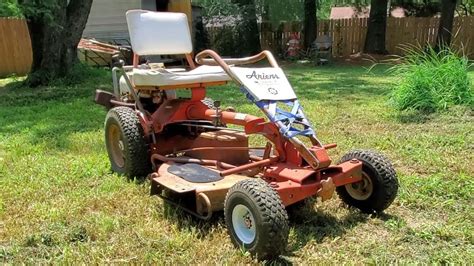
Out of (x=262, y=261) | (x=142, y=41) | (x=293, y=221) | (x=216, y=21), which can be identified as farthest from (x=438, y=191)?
(x=216, y=21)

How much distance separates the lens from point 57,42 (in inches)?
412

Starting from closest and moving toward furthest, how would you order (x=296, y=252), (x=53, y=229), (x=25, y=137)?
(x=296, y=252), (x=53, y=229), (x=25, y=137)

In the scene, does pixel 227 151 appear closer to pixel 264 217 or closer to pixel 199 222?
pixel 199 222

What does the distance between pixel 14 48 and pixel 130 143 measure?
12603 mm

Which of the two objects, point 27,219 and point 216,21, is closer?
point 27,219

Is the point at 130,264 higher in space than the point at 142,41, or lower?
lower

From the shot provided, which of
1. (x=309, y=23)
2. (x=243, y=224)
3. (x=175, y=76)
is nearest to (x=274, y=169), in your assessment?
(x=243, y=224)

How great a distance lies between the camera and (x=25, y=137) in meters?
6.12

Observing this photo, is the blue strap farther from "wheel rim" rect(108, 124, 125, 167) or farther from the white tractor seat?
"wheel rim" rect(108, 124, 125, 167)

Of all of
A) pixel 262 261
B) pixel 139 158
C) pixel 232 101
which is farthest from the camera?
pixel 232 101

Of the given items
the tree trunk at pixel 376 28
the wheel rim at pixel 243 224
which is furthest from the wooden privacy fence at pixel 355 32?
the wheel rim at pixel 243 224

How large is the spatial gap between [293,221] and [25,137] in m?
4.09

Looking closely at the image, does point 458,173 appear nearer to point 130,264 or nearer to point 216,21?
point 130,264

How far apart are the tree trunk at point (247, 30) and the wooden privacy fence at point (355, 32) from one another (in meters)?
1.13
